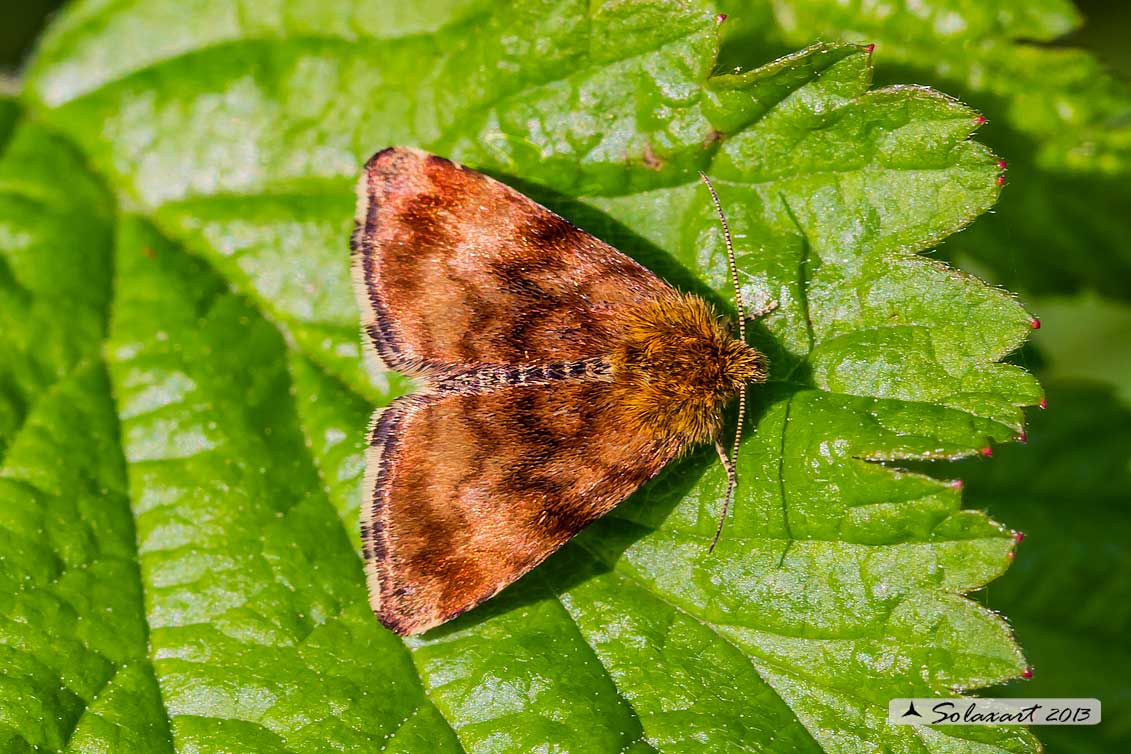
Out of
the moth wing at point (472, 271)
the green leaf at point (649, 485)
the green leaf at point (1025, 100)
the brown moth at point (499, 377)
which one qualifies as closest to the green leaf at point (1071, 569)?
the green leaf at point (1025, 100)

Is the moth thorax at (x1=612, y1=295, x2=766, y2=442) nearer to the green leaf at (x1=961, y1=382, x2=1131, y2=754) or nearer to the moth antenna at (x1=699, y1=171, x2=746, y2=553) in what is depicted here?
the moth antenna at (x1=699, y1=171, x2=746, y2=553)

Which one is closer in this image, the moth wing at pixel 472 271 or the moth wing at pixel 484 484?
the moth wing at pixel 484 484

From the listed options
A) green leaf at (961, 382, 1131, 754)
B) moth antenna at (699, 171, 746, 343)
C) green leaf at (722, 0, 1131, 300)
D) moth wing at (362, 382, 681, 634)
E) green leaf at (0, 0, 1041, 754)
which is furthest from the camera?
green leaf at (961, 382, 1131, 754)

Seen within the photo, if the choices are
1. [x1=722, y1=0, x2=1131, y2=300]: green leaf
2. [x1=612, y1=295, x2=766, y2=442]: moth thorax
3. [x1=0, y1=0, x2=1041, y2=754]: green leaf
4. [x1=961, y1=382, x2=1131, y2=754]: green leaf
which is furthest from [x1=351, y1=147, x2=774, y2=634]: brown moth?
[x1=961, y1=382, x2=1131, y2=754]: green leaf

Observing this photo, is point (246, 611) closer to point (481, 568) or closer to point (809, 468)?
point (481, 568)

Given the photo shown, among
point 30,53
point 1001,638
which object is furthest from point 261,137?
point 1001,638

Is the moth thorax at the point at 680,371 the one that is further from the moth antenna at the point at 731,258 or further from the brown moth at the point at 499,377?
the moth antenna at the point at 731,258

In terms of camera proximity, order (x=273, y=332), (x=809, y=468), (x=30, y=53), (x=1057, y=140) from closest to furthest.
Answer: (x=809, y=468) → (x=273, y=332) → (x=1057, y=140) → (x=30, y=53)
